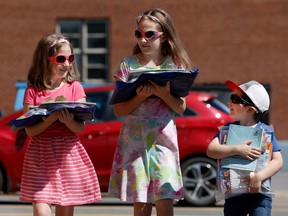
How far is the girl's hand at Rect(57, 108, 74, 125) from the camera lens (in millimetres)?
7438

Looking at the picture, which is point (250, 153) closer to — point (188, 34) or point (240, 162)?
point (240, 162)

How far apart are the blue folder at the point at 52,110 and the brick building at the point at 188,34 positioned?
2701 cm

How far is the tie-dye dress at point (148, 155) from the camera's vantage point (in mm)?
7523

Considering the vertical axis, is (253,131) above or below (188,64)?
below

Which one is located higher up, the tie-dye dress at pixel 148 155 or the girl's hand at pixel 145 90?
the girl's hand at pixel 145 90

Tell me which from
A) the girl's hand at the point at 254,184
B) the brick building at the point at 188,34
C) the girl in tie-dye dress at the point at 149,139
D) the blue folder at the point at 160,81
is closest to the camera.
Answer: the girl's hand at the point at 254,184

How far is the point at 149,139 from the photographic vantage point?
7.56 meters

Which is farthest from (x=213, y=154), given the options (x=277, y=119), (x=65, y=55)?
(x=277, y=119)

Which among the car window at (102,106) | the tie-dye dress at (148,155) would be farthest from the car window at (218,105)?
the tie-dye dress at (148,155)

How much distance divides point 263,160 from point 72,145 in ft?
4.87

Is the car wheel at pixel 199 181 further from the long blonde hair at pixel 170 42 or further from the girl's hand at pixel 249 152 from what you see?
the girl's hand at pixel 249 152

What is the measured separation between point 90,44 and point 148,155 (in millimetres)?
27346

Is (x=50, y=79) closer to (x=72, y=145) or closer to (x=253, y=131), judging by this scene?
(x=72, y=145)

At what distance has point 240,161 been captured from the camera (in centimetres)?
699
